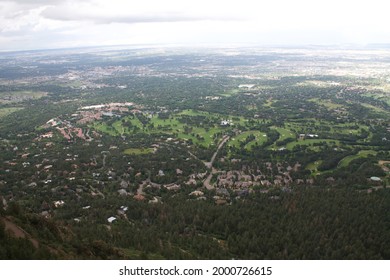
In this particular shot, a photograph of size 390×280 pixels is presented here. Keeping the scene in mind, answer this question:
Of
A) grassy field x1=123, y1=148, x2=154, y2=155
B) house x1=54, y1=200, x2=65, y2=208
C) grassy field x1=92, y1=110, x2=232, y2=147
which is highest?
grassy field x1=92, y1=110, x2=232, y2=147

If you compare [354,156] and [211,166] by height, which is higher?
[354,156]

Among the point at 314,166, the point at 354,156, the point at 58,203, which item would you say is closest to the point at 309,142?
the point at 354,156

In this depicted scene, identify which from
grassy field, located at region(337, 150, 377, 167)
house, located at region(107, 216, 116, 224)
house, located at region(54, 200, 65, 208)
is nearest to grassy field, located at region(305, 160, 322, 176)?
grassy field, located at region(337, 150, 377, 167)

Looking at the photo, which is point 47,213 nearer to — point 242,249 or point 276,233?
point 242,249

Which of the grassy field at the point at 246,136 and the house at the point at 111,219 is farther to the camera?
the grassy field at the point at 246,136

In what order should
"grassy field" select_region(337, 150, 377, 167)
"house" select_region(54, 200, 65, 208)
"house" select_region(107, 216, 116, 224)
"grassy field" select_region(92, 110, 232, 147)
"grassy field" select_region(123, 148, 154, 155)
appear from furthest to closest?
"grassy field" select_region(92, 110, 232, 147), "grassy field" select_region(123, 148, 154, 155), "grassy field" select_region(337, 150, 377, 167), "house" select_region(54, 200, 65, 208), "house" select_region(107, 216, 116, 224)

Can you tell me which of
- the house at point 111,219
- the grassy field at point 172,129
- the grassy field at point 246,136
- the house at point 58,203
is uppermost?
the grassy field at point 172,129

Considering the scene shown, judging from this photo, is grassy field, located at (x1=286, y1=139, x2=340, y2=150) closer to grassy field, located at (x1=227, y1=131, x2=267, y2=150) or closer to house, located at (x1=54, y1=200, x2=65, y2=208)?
grassy field, located at (x1=227, y1=131, x2=267, y2=150)

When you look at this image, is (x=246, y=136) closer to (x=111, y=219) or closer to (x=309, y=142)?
(x=309, y=142)

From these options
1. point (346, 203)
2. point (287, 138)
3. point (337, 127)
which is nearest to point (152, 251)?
point (346, 203)

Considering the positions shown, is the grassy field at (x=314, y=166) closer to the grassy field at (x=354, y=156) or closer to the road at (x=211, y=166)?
the grassy field at (x=354, y=156)

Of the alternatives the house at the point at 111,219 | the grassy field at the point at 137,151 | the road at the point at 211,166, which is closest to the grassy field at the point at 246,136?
the road at the point at 211,166
